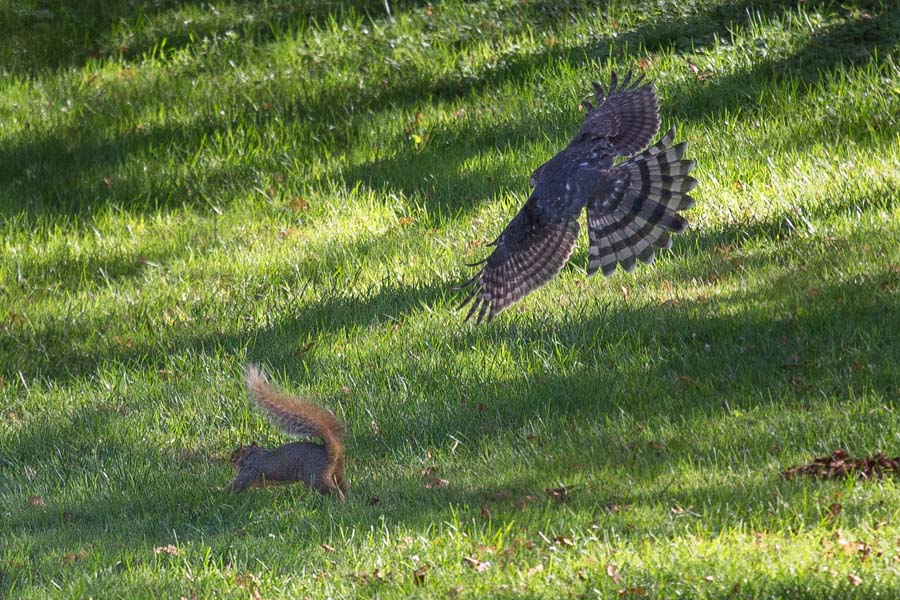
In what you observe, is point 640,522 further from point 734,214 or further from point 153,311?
point 153,311

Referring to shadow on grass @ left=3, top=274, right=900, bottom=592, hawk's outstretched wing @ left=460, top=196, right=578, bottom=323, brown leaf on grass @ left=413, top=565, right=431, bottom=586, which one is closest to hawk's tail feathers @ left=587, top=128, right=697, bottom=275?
hawk's outstretched wing @ left=460, top=196, right=578, bottom=323

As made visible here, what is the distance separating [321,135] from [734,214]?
429 centimetres

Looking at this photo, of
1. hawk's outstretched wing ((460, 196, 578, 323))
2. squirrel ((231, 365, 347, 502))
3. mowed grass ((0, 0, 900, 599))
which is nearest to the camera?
mowed grass ((0, 0, 900, 599))

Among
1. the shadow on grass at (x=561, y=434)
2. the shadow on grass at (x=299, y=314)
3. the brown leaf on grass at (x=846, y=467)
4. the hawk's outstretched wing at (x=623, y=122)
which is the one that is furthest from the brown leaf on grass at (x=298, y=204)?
the brown leaf on grass at (x=846, y=467)

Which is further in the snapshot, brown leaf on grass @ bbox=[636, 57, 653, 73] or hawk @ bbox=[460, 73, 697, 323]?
brown leaf on grass @ bbox=[636, 57, 653, 73]

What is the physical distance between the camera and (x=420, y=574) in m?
4.67

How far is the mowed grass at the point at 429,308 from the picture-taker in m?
4.95

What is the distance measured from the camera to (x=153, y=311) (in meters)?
8.89

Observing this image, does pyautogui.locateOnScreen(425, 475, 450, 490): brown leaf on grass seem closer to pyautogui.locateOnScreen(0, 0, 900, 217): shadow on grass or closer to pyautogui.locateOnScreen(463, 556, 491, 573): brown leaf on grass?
pyautogui.locateOnScreen(463, 556, 491, 573): brown leaf on grass

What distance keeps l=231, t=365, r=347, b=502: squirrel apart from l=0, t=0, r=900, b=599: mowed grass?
111mm

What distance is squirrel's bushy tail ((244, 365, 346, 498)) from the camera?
573cm

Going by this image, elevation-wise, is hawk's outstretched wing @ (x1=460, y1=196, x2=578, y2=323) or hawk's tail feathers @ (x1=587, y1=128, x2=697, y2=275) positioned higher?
hawk's tail feathers @ (x1=587, y1=128, x2=697, y2=275)

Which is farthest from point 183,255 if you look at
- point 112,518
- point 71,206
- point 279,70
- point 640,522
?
point 640,522

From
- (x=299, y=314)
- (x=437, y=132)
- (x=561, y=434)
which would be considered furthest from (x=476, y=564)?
(x=437, y=132)
